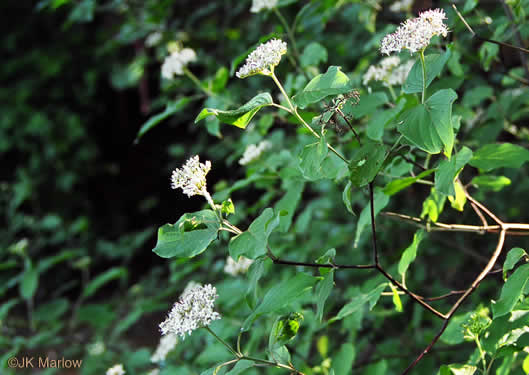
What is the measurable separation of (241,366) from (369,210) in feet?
1.30

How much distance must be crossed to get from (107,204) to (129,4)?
7.06 feet

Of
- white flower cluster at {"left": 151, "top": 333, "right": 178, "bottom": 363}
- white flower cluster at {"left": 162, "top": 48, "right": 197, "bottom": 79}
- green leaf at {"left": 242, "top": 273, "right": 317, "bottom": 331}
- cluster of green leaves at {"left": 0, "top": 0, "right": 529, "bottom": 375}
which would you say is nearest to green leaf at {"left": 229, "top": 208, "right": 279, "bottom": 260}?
cluster of green leaves at {"left": 0, "top": 0, "right": 529, "bottom": 375}

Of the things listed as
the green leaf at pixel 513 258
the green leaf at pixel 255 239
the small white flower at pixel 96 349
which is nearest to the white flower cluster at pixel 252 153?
the green leaf at pixel 255 239

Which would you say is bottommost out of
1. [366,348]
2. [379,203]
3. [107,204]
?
[107,204]

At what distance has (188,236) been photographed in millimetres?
815

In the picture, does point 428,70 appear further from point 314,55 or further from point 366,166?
point 314,55

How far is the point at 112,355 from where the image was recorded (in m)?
2.44

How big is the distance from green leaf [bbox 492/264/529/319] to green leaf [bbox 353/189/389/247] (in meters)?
0.27

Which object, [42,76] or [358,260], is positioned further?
[42,76]

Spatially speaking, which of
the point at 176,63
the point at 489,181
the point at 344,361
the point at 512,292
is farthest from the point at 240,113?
the point at 176,63

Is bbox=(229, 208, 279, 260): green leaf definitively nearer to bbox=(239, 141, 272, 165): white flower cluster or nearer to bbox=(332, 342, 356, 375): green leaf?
bbox=(332, 342, 356, 375): green leaf

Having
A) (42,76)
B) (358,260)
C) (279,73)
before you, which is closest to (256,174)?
(279,73)

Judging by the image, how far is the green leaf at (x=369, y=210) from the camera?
100cm

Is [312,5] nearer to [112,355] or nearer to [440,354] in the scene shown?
[440,354]
